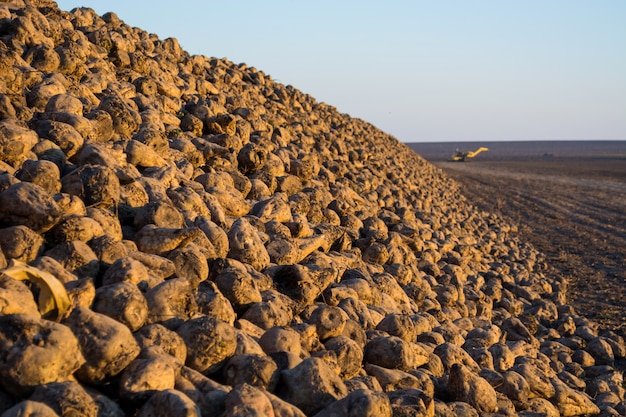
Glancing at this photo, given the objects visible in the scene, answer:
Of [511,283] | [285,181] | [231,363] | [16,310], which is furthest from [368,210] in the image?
[16,310]

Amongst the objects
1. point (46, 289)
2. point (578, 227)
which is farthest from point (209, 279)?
point (578, 227)

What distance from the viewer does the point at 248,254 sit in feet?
13.6

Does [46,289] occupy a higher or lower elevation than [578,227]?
higher

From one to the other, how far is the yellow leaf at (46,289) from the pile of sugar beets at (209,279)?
0.01 m

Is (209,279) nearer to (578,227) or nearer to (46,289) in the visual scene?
(46,289)

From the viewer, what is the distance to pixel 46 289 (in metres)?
2.79

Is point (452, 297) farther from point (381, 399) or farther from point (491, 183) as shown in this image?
point (491, 183)

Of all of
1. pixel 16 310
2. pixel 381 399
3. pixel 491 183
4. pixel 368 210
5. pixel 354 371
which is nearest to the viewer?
pixel 16 310

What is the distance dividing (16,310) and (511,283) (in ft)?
21.7

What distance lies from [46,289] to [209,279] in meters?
1.08

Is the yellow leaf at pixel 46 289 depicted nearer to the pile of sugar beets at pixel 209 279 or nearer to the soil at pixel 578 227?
the pile of sugar beets at pixel 209 279

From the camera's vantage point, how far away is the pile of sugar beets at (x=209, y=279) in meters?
2.68

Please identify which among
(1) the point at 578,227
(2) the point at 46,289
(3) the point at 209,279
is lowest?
(1) the point at 578,227

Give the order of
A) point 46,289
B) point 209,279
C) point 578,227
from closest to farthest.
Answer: point 46,289
point 209,279
point 578,227
